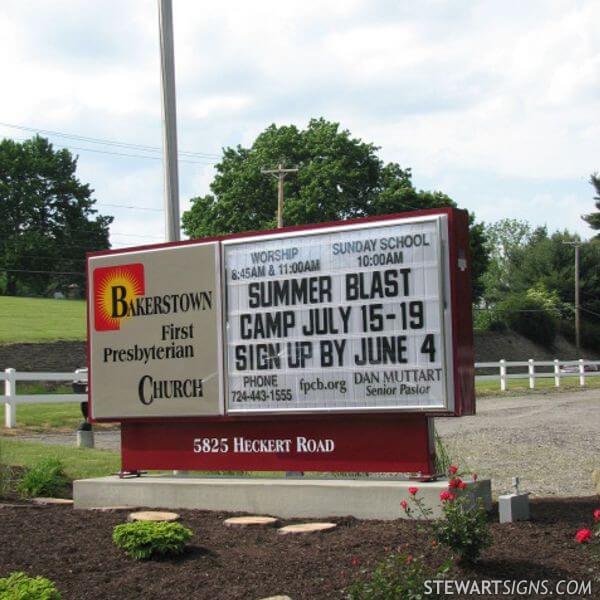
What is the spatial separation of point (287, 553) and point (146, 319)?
386 centimetres

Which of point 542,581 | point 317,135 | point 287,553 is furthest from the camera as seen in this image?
point 317,135

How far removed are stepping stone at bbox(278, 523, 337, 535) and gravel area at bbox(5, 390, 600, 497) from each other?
10.7 feet

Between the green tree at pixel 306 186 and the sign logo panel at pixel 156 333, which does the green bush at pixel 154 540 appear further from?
the green tree at pixel 306 186

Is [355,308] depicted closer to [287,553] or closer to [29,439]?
[287,553]

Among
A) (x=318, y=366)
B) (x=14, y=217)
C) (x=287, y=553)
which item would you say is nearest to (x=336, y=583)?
(x=287, y=553)

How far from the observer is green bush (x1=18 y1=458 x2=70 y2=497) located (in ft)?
38.4

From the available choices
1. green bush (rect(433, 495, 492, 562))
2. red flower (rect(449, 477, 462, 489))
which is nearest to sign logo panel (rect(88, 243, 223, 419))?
red flower (rect(449, 477, 462, 489))

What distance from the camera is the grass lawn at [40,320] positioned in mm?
43594

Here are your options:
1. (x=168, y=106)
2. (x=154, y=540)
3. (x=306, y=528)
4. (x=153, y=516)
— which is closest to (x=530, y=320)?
(x=168, y=106)

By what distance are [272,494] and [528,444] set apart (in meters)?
8.50

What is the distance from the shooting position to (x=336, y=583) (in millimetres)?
6996

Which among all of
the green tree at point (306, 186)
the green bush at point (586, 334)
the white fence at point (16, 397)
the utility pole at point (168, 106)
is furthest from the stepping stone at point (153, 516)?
the green bush at point (586, 334)

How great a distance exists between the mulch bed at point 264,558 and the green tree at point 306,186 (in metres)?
49.1

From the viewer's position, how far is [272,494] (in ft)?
32.0
